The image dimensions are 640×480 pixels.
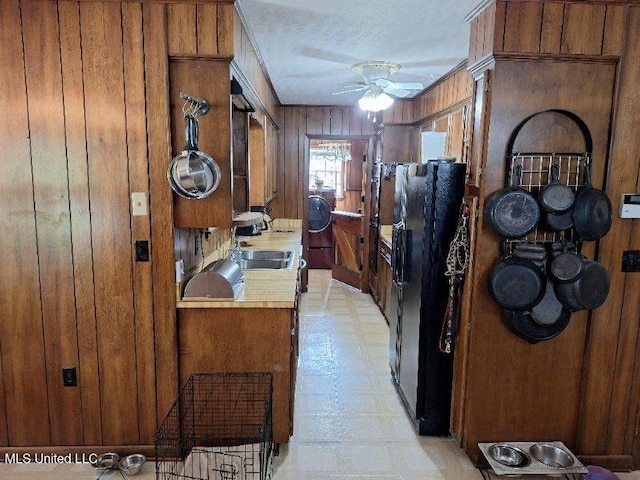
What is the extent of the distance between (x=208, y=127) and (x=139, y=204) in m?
0.52

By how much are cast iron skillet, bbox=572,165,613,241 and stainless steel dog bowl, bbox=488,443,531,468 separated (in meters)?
1.15

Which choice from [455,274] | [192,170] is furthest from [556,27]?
[192,170]

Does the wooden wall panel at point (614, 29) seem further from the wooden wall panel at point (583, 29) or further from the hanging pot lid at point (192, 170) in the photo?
the hanging pot lid at point (192, 170)

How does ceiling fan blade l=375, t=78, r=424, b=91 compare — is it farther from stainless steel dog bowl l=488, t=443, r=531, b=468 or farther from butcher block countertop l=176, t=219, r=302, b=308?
stainless steel dog bowl l=488, t=443, r=531, b=468

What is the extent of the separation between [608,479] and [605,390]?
44 centimetres

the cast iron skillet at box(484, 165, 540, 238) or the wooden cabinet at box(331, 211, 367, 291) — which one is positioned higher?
the cast iron skillet at box(484, 165, 540, 238)

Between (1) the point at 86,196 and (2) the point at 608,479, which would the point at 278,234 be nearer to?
(1) the point at 86,196

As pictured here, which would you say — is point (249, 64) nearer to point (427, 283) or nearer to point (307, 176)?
point (427, 283)

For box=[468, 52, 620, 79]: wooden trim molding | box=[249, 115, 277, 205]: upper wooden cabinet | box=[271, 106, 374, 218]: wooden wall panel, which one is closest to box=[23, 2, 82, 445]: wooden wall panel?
box=[249, 115, 277, 205]: upper wooden cabinet

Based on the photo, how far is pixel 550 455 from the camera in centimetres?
230

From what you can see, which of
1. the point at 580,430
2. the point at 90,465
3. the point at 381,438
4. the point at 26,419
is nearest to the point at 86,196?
the point at 26,419

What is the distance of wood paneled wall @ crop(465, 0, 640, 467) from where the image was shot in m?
2.09

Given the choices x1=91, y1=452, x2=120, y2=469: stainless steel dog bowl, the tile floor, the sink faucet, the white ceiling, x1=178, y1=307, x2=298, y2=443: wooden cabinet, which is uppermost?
the white ceiling

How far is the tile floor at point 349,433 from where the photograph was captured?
2312 millimetres
